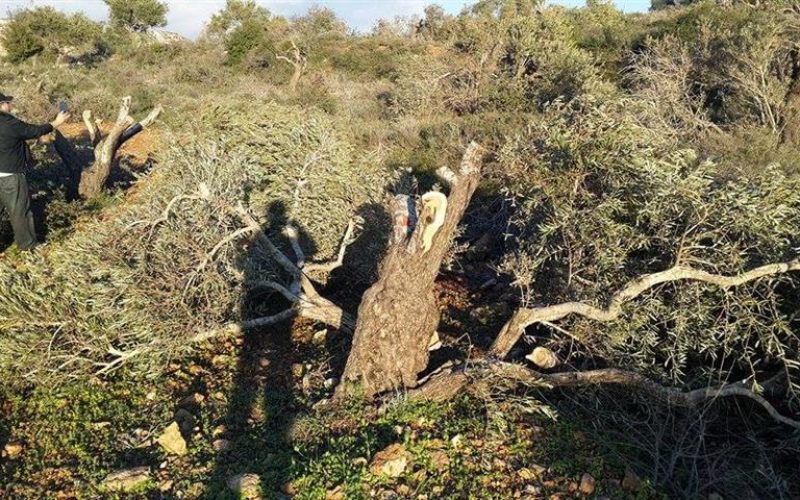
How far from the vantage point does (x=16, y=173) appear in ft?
19.6

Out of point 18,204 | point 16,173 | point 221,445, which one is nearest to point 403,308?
point 221,445

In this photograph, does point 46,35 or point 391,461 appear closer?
point 391,461

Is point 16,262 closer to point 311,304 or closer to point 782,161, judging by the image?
point 311,304

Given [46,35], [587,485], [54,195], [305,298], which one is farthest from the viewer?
[46,35]

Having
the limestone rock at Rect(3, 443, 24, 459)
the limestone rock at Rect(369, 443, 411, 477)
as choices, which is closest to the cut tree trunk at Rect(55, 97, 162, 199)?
the limestone rock at Rect(3, 443, 24, 459)

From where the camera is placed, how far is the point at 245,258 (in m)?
4.67

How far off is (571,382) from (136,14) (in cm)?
3932

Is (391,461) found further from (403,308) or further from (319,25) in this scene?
(319,25)

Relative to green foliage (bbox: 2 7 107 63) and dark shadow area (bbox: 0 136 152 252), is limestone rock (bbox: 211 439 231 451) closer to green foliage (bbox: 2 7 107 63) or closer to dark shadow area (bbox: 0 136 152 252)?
dark shadow area (bbox: 0 136 152 252)

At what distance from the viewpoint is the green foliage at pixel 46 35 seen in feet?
78.2

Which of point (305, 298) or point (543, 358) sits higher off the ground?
point (305, 298)

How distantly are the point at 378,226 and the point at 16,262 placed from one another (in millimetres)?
3650

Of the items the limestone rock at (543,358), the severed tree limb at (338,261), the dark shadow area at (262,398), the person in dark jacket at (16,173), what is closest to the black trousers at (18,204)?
the person in dark jacket at (16,173)

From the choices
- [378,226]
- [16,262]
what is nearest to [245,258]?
[378,226]
